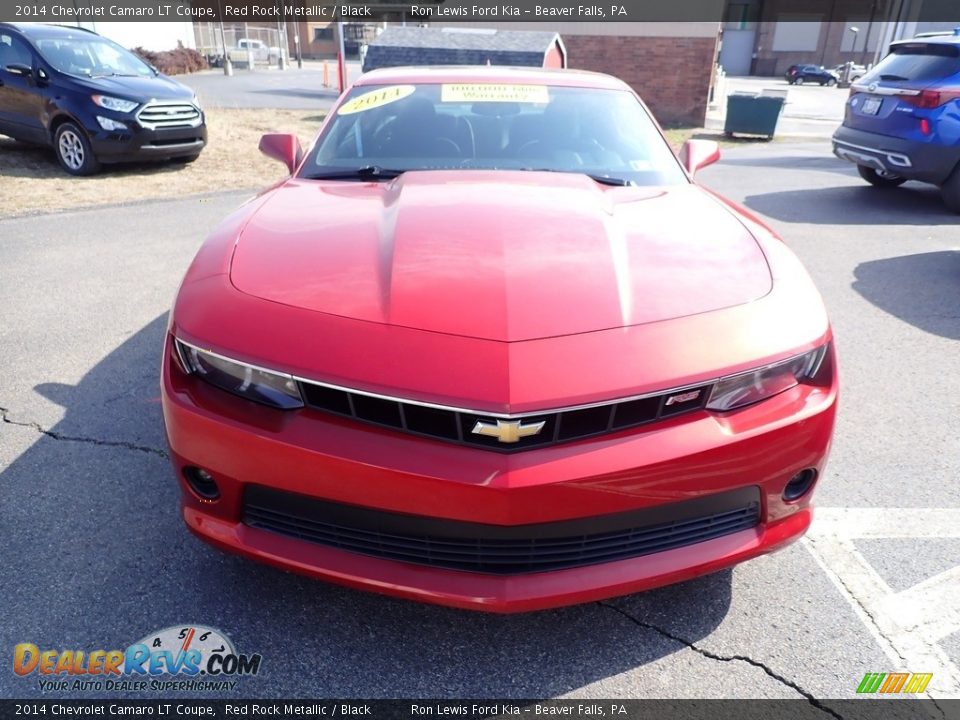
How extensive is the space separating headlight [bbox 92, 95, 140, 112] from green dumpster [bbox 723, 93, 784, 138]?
1157cm

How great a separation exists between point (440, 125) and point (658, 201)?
1.15 m

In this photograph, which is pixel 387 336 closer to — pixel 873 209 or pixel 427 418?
pixel 427 418

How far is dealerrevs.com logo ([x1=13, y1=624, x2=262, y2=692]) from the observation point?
1906 mm

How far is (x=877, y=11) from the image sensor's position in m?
54.5

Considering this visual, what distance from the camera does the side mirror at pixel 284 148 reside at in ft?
11.0

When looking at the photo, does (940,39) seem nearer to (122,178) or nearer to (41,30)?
(122,178)

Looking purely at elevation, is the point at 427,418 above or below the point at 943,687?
above

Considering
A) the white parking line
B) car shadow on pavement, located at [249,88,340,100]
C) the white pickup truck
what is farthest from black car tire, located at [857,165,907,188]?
the white pickup truck

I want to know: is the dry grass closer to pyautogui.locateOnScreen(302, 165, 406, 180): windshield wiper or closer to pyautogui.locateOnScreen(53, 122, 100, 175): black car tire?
pyautogui.locateOnScreen(53, 122, 100, 175): black car tire

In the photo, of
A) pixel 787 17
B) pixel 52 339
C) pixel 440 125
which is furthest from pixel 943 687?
pixel 787 17

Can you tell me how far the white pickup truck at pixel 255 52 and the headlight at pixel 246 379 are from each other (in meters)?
42.2

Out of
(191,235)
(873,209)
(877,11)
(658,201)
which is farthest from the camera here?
(877,11)

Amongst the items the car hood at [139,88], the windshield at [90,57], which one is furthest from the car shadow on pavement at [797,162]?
the windshield at [90,57]

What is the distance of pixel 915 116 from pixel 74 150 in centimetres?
995
